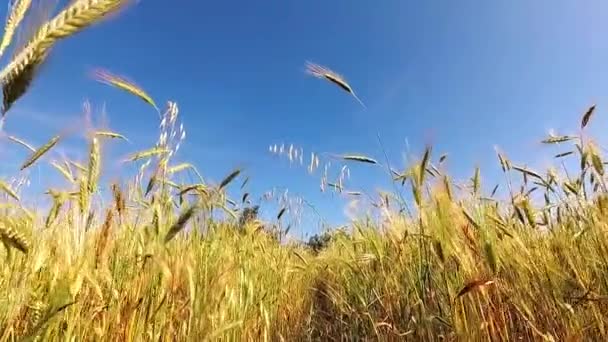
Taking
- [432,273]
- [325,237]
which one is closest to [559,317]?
[432,273]

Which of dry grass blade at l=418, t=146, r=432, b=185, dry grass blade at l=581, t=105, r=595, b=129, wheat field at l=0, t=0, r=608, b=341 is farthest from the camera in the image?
dry grass blade at l=581, t=105, r=595, b=129

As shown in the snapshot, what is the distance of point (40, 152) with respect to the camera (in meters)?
1.58

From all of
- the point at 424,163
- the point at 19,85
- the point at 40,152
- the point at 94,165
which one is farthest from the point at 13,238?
the point at 424,163

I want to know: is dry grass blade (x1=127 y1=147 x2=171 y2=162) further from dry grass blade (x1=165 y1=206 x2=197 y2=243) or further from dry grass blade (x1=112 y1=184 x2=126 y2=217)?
dry grass blade (x1=165 y1=206 x2=197 y2=243)

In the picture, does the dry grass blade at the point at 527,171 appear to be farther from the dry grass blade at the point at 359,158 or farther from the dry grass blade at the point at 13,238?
the dry grass blade at the point at 13,238

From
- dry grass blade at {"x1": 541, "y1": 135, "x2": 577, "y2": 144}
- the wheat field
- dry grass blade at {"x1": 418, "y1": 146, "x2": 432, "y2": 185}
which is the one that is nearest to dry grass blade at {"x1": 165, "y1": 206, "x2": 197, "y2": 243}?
the wheat field

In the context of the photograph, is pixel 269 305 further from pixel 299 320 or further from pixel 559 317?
pixel 559 317

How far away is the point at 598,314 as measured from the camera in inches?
62.2

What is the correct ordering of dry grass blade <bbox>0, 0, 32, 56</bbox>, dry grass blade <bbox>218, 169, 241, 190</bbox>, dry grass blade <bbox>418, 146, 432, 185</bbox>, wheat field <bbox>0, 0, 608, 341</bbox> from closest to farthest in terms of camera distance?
1. dry grass blade <bbox>0, 0, 32, 56</bbox>
2. wheat field <bbox>0, 0, 608, 341</bbox>
3. dry grass blade <bbox>418, 146, 432, 185</bbox>
4. dry grass blade <bbox>218, 169, 241, 190</bbox>

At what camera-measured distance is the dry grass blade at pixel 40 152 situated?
5.20 ft

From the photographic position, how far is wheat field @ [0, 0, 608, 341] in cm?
138

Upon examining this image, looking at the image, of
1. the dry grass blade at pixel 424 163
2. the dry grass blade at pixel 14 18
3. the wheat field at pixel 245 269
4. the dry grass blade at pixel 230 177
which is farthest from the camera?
the dry grass blade at pixel 230 177

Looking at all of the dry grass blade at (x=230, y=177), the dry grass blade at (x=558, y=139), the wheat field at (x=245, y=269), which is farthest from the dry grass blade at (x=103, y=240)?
the dry grass blade at (x=558, y=139)

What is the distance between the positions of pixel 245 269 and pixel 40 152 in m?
1.43
